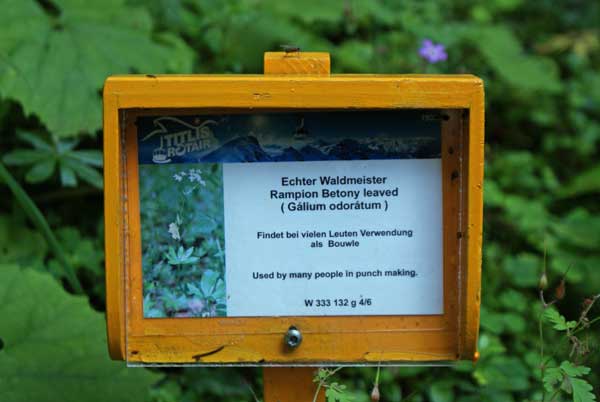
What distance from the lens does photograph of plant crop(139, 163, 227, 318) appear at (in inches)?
54.0

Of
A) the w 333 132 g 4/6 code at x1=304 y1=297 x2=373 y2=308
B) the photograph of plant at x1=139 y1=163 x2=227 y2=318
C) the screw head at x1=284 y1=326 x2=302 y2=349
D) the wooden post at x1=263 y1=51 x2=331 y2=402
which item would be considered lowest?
the wooden post at x1=263 y1=51 x2=331 y2=402

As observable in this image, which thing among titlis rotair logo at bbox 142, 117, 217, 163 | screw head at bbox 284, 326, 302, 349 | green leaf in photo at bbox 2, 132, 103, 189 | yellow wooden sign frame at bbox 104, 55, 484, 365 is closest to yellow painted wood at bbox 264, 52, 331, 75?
yellow wooden sign frame at bbox 104, 55, 484, 365

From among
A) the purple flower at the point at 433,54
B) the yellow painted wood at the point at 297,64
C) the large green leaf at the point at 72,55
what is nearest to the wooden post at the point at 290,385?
the yellow painted wood at the point at 297,64

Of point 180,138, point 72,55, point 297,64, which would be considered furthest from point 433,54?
point 180,138

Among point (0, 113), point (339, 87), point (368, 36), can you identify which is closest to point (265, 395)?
point (339, 87)

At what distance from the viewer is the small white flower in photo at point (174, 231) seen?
4.53 ft

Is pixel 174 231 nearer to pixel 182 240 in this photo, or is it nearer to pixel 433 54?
pixel 182 240

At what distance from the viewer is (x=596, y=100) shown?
351cm

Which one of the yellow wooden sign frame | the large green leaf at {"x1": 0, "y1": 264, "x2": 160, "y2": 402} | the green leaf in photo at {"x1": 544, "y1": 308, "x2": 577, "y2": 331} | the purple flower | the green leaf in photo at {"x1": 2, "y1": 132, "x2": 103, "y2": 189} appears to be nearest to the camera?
the yellow wooden sign frame

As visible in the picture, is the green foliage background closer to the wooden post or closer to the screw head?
the wooden post

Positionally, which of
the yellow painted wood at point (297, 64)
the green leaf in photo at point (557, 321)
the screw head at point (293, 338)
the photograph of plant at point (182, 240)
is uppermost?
the yellow painted wood at point (297, 64)

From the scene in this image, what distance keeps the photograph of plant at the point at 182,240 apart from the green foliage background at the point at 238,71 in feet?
1.34

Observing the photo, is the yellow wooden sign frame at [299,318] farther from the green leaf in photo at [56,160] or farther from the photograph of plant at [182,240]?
the green leaf in photo at [56,160]

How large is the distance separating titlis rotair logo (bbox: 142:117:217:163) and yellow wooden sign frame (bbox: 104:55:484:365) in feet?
0.09
